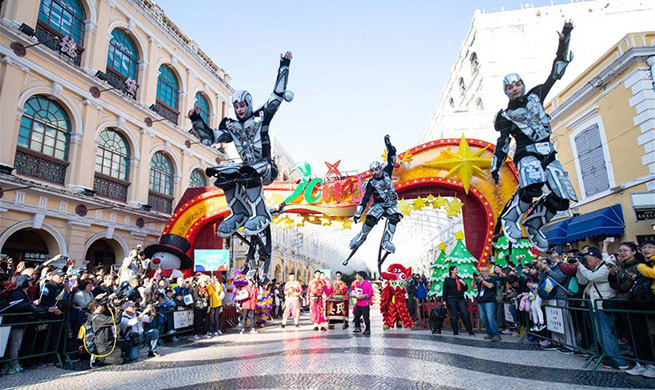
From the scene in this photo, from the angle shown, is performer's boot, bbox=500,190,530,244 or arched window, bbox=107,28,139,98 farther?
arched window, bbox=107,28,139,98

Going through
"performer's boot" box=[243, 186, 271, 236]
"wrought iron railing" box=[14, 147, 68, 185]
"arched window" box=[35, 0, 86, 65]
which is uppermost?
"arched window" box=[35, 0, 86, 65]

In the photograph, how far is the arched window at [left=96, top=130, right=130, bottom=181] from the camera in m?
18.2

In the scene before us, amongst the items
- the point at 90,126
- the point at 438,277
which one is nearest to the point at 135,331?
the point at 438,277

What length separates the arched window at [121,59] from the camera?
1888 centimetres

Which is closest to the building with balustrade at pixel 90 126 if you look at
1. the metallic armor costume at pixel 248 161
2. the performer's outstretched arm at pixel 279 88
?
the metallic armor costume at pixel 248 161

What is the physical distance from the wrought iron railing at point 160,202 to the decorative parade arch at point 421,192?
691 cm

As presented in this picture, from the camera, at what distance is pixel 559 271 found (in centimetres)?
738

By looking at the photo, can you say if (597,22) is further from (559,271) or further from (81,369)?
(81,369)

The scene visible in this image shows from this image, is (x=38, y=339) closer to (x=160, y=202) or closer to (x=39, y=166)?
(x=39, y=166)

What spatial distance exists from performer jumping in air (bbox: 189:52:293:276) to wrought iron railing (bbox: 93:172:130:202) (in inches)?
445

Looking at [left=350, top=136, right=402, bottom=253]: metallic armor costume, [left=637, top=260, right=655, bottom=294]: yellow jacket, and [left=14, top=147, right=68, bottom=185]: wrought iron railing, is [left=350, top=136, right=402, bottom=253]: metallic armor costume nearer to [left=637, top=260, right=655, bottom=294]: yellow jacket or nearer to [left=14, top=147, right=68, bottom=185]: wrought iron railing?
[left=637, top=260, right=655, bottom=294]: yellow jacket

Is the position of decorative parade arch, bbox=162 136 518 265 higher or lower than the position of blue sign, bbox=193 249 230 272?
higher

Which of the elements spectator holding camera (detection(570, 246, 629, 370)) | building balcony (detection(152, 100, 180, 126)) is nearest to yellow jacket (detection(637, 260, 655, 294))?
spectator holding camera (detection(570, 246, 629, 370))

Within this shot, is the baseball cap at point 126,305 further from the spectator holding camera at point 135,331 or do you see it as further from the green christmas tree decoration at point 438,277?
the green christmas tree decoration at point 438,277
